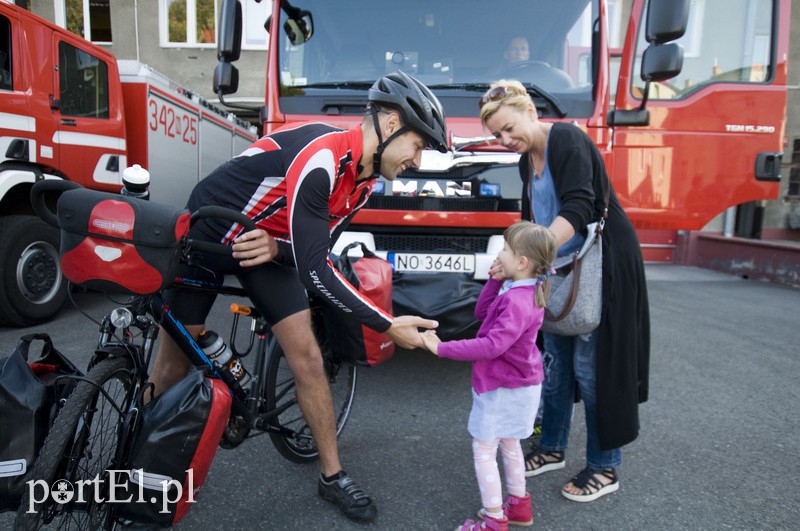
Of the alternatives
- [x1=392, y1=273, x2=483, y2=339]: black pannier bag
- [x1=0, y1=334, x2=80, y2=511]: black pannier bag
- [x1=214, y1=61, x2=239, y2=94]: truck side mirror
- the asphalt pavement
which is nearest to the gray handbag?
the asphalt pavement

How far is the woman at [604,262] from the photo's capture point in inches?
88.4

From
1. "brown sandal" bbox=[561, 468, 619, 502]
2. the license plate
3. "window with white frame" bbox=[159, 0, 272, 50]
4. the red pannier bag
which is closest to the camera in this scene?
"brown sandal" bbox=[561, 468, 619, 502]

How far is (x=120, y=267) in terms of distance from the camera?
1618 millimetres

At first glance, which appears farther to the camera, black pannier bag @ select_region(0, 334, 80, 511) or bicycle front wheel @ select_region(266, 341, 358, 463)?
bicycle front wheel @ select_region(266, 341, 358, 463)

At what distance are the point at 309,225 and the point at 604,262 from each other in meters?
1.26

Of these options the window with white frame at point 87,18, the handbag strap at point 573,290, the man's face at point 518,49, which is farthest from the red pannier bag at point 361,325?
the window with white frame at point 87,18

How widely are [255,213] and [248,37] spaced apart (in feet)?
47.8

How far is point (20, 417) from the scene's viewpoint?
1.58 m

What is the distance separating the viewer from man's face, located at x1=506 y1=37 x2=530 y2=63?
12.7ft

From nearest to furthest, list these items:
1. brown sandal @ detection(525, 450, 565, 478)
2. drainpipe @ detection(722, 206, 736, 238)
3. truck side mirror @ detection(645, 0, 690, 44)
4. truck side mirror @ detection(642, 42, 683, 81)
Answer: brown sandal @ detection(525, 450, 565, 478)
truck side mirror @ detection(645, 0, 690, 44)
truck side mirror @ detection(642, 42, 683, 81)
drainpipe @ detection(722, 206, 736, 238)

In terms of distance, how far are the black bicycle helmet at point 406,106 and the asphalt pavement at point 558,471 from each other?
146 centimetres

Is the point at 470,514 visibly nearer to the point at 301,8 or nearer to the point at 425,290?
the point at 425,290

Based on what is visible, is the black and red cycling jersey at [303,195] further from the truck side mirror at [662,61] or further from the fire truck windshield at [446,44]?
the truck side mirror at [662,61]

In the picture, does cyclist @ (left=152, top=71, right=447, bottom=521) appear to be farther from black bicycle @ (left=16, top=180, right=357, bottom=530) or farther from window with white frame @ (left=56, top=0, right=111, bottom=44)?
window with white frame @ (left=56, top=0, right=111, bottom=44)
